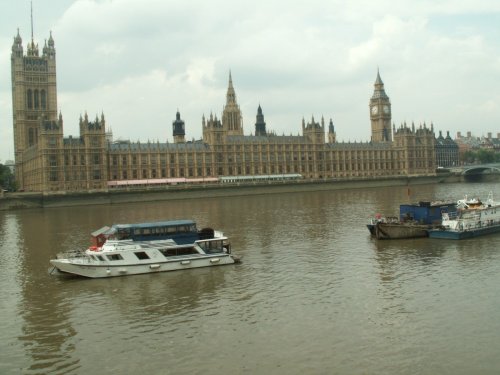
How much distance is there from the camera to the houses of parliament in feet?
387

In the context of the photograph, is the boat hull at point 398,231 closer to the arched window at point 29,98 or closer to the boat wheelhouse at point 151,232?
the boat wheelhouse at point 151,232

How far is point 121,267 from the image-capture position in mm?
32094

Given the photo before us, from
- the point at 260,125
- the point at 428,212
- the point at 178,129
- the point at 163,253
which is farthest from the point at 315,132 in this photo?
the point at 163,253

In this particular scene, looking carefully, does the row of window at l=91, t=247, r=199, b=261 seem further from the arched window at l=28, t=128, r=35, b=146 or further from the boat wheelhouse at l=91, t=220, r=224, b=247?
the arched window at l=28, t=128, r=35, b=146

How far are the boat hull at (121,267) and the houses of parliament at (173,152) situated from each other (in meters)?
82.9

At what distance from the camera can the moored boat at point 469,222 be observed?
138 ft

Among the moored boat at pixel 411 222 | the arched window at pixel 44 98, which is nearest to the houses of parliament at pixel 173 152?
the arched window at pixel 44 98

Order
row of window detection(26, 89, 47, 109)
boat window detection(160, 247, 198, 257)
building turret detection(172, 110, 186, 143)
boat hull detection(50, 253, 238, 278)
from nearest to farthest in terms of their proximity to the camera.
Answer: boat hull detection(50, 253, 238, 278), boat window detection(160, 247, 198, 257), row of window detection(26, 89, 47, 109), building turret detection(172, 110, 186, 143)

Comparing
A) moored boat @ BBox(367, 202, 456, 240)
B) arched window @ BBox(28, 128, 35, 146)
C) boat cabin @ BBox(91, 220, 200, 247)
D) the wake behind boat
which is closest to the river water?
the wake behind boat

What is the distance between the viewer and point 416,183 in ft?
514

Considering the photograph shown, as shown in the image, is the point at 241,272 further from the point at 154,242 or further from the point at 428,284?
the point at 428,284

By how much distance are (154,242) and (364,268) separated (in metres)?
12.5

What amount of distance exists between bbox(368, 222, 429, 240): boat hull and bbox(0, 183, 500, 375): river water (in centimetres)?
196

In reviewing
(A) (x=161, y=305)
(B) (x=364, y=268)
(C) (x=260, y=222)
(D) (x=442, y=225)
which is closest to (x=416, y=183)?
(C) (x=260, y=222)
